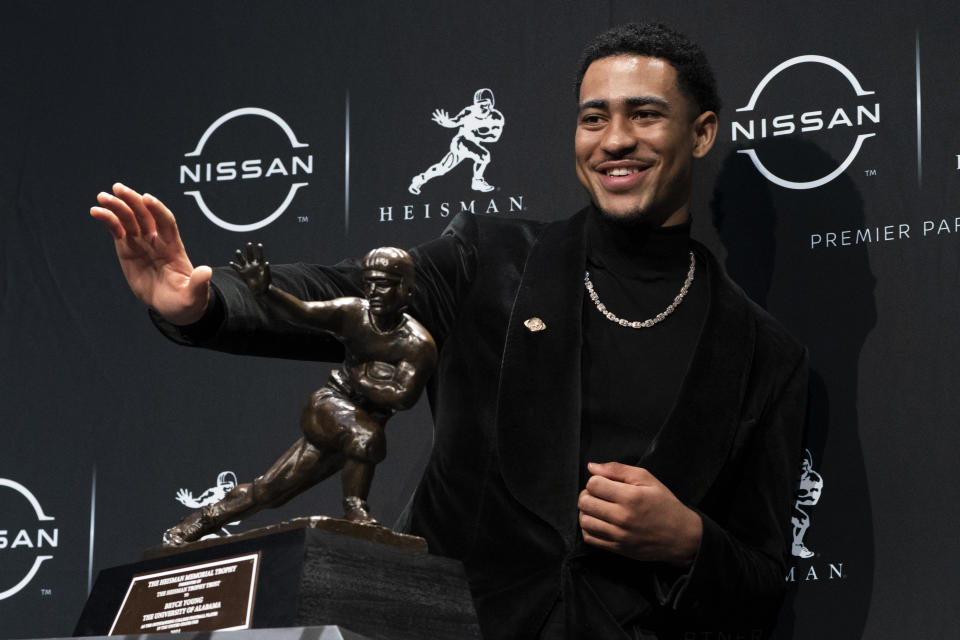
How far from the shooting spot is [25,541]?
121 inches

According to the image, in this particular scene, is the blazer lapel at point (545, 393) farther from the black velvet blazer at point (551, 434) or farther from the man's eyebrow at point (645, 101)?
the man's eyebrow at point (645, 101)

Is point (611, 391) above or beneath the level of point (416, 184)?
beneath

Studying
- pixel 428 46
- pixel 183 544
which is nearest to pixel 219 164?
pixel 428 46

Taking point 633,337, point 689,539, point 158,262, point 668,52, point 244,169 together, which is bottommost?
point 689,539

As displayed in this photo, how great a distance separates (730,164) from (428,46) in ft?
2.33

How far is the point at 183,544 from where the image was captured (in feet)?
6.26

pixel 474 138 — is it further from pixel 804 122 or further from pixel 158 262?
pixel 158 262

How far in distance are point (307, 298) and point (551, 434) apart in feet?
1.55

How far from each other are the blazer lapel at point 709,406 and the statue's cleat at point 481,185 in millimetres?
588

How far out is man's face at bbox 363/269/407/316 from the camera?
1.92 m

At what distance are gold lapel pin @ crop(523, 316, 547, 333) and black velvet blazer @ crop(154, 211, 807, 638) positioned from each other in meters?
0.01

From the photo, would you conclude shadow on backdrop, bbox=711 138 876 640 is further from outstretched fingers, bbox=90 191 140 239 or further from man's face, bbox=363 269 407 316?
outstretched fingers, bbox=90 191 140 239

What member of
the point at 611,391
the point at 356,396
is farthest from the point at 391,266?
the point at 611,391

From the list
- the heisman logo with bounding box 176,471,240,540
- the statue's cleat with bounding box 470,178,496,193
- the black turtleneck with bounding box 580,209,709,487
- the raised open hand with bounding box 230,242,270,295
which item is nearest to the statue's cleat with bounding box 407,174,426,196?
the statue's cleat with bounding box 470,178,496,193
